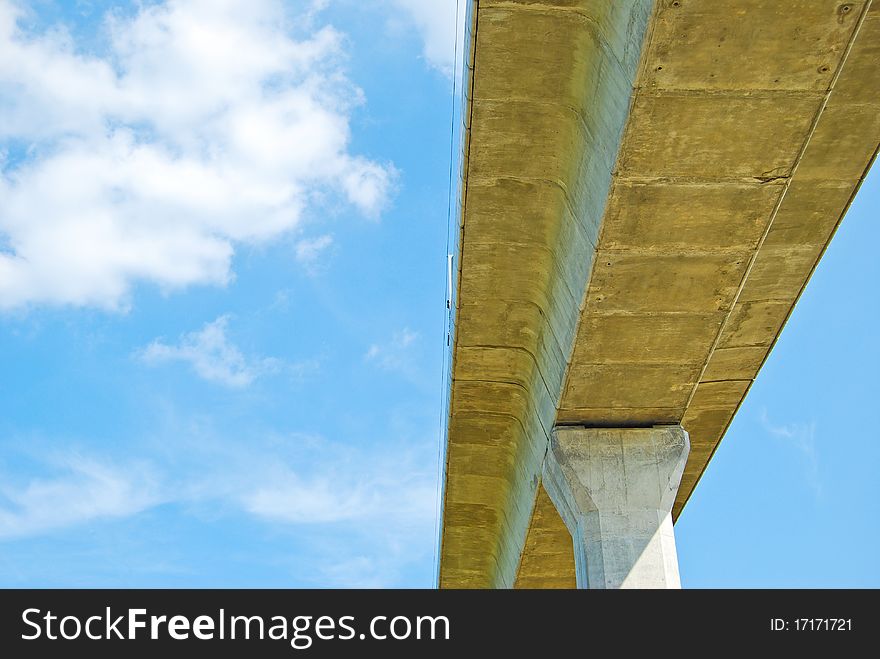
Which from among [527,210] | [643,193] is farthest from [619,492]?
[643,193]

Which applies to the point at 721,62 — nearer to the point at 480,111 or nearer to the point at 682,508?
the point at 480,111

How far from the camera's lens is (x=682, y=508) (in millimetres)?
14953

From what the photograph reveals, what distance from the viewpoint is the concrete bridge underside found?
25.3 ft

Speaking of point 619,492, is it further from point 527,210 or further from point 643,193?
point 643,193

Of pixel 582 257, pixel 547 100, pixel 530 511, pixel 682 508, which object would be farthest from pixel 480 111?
pixel 682 508

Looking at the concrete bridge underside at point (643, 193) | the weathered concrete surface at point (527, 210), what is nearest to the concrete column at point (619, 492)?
the concrete bridge underside at point (643, 193)

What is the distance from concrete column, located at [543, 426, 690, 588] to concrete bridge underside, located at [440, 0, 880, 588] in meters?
0.23

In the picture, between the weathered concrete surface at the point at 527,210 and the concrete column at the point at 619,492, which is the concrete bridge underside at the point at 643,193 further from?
the concrete column at the point at 619,492

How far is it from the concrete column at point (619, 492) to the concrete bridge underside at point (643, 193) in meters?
0.23

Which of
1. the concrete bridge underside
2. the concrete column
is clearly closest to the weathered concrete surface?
the concrete bridge underside

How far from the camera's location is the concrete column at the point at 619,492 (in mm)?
11164

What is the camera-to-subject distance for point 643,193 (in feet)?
28.6

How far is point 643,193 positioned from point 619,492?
162 inches
